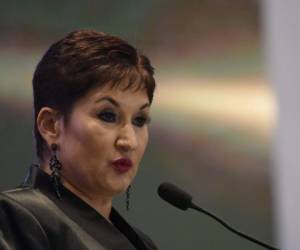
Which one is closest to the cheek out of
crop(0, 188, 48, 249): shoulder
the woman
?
the woman

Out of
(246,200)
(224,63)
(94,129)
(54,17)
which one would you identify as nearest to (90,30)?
(54,17)

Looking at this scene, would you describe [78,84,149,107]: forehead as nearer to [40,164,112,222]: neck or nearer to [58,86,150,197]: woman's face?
[58,86,150,197]: woman's face

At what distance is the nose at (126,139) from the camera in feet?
2.85

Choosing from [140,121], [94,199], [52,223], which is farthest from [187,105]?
[52,223]

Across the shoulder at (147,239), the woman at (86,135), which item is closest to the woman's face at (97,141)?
the woman at (86,135)

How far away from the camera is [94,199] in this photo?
89 cm

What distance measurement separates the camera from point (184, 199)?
94 centimetres

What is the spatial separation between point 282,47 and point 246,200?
1.25ft

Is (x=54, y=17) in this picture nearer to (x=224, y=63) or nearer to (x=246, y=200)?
(x=224, y=63)

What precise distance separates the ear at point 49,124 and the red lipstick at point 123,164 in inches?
3.9

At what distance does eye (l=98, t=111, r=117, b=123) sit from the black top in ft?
0.40

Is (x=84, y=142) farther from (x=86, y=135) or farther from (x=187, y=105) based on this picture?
(x=187, y=105)

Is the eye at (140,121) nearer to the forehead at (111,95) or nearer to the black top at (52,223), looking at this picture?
the forehead at (111,95)

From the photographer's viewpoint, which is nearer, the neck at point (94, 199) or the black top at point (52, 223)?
the black top at point (52, 223)
